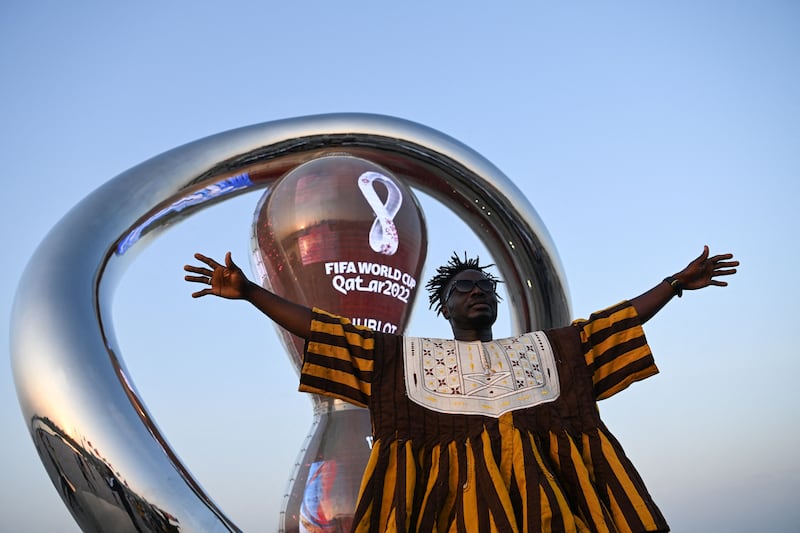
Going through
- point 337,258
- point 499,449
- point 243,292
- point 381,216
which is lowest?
point 499,449

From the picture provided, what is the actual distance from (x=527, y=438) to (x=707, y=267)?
1.23 m

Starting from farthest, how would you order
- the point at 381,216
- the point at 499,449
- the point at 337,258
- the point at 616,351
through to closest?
the point at 381,216
the point at 337,258
the point at 616,351
the point at 499,449

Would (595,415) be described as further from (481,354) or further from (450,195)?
(450,195)

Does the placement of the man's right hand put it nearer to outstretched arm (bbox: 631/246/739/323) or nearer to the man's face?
the man's face

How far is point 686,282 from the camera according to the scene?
3.64 m

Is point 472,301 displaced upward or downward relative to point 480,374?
upward

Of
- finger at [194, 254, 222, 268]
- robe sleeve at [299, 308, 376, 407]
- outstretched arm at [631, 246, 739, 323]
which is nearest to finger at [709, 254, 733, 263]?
outstretched arm at [631, 246, 739, 323]

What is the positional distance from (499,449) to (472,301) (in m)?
0.69

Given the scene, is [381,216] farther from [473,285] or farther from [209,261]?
[209,261]

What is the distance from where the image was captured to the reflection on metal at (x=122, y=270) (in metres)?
4.96

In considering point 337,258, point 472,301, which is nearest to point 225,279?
point 472,301

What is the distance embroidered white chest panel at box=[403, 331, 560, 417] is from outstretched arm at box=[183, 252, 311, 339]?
0.47m

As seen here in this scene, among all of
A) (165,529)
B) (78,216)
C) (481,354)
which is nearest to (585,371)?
(481,354)

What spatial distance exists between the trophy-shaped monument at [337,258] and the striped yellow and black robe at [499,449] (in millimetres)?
4953
